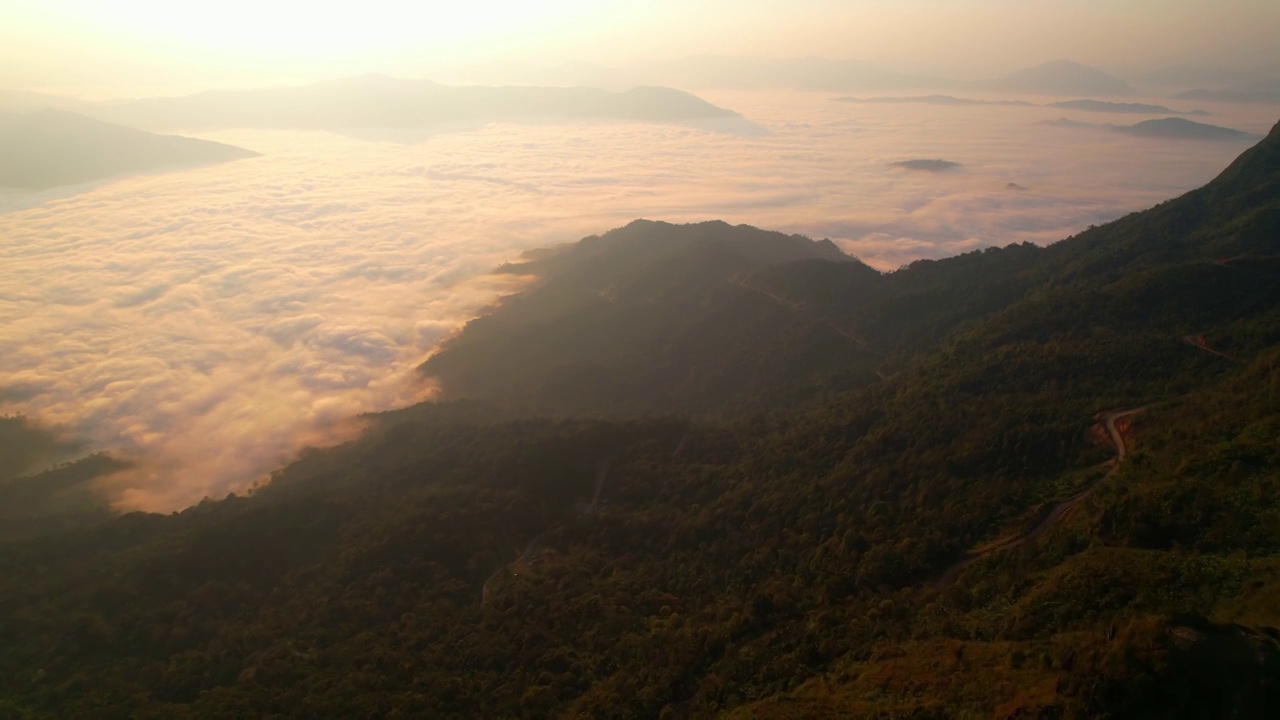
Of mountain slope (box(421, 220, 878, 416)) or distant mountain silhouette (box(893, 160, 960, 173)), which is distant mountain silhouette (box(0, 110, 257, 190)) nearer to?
mountain slope (box(421, 220, 878, 416))

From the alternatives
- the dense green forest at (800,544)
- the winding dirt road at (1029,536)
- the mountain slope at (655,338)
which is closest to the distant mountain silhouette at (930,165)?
the mountain slope at (655,338)

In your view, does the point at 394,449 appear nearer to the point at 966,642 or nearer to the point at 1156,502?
the point at 966,642

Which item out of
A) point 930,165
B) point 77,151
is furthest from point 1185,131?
point 77,151

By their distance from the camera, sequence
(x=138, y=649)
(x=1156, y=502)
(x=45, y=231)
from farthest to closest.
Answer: (x=45, y=231) → (x=138, y=649) → (x=1156, y=502)

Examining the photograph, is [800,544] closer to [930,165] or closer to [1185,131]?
[930,165]

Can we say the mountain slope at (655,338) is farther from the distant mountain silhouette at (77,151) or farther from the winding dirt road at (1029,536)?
the distant mountain silhouette at (77,151)

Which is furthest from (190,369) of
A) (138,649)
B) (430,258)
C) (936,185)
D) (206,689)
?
(936,185)

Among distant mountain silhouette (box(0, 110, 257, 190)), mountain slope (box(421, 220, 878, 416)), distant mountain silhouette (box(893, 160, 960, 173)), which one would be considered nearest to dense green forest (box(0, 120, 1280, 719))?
mountain slope (box(421, 220, 878, 416))
